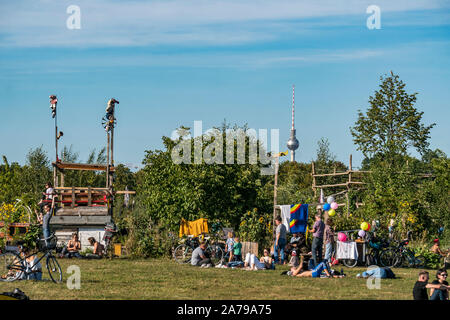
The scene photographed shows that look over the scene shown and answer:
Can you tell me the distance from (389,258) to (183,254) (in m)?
6.58

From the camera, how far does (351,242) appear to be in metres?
21.7

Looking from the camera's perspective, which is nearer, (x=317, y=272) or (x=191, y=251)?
(x=317, y=272)

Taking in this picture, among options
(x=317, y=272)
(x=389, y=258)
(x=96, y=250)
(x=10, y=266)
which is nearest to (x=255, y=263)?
(x=317, y=272)

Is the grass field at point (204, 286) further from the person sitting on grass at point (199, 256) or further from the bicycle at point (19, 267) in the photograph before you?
the person sitting on grass at point (199, 256)

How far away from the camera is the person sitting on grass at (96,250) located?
23994 mm

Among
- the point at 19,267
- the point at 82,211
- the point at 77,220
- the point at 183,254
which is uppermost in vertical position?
the point at 82,211

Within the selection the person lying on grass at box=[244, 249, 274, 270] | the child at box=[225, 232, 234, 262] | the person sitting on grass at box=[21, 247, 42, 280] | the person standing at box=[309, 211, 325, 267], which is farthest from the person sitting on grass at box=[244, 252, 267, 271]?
the person sitting on grass at box=[21, 247, 42, 280]

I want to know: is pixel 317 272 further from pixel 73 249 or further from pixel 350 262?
pixel 73 249

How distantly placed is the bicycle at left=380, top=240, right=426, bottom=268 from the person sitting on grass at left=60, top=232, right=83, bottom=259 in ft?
33.2

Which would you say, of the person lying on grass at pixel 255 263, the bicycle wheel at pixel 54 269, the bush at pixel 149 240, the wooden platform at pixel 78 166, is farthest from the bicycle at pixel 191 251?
the bicycle wheel at pixel 54 269

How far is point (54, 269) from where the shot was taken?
634 inches
